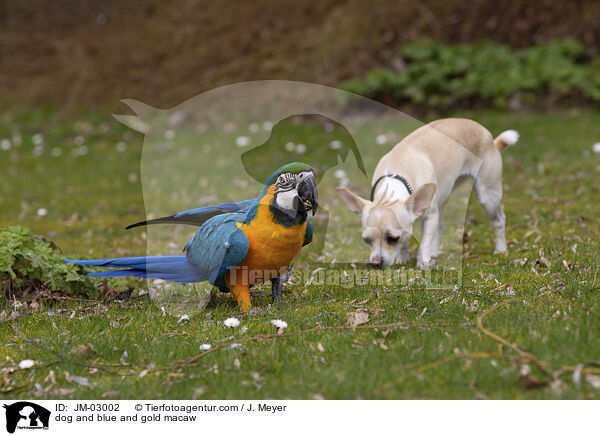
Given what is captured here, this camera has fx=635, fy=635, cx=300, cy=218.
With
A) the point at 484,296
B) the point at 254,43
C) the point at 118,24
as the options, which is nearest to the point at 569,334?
the point at 484,296

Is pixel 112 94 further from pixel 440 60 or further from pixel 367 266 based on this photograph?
pixel 367 266

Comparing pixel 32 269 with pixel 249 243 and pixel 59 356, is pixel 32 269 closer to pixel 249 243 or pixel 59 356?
pixel 59 356

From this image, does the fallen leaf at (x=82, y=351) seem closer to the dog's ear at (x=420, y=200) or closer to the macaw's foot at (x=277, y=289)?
the macaw's foot at (x=277, y=289)

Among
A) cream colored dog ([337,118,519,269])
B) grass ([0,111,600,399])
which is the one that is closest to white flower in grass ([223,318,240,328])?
grass ([0,111,600,399])

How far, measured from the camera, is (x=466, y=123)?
21.8ft

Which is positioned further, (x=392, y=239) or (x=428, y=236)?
(x=428, y=236)

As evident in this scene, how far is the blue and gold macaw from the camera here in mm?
4391

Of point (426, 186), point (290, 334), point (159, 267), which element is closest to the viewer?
point (290, 334)

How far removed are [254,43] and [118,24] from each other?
6340 mm

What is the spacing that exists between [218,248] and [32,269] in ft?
6.24

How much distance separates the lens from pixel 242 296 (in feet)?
15.7

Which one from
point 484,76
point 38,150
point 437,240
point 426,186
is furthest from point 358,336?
point 38,150

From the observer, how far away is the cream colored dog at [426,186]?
584cm

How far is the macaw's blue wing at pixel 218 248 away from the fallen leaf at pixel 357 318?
2.79 feet
